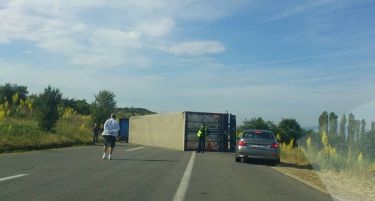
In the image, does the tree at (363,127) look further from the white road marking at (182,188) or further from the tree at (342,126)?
the white road marking at (182,188)

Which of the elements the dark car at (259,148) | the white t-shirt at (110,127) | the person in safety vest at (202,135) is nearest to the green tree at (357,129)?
the dark car at (259,148)

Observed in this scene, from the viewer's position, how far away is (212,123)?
3266 cm

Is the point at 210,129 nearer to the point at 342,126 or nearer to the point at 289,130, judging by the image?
the point at 342,126

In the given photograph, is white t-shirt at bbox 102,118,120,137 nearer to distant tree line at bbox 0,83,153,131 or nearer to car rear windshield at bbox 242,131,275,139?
car rear windshield at bbox 242,131,275,139

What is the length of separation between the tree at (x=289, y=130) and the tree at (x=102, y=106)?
20.5 meters

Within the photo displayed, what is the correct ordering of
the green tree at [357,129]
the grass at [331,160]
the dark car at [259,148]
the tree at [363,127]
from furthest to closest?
the dark car at [259,148]
the green tree at [357,129]
the tree at [363,127]
the grass at [331,160]

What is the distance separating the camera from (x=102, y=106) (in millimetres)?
58719

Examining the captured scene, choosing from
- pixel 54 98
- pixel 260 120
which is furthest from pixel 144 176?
pixel 260 120

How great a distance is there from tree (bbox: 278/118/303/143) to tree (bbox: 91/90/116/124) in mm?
20458

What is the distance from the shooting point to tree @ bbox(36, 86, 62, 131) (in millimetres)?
36938

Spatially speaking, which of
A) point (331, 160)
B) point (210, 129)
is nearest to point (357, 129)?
point (331, 160)

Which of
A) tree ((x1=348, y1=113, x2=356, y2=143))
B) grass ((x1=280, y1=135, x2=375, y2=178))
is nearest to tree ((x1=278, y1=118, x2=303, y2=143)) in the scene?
grass ((x1=280, y1=135, x2=375, y2=178))

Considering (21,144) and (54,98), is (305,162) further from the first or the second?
(54,98)

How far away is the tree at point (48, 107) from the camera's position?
3694cm
